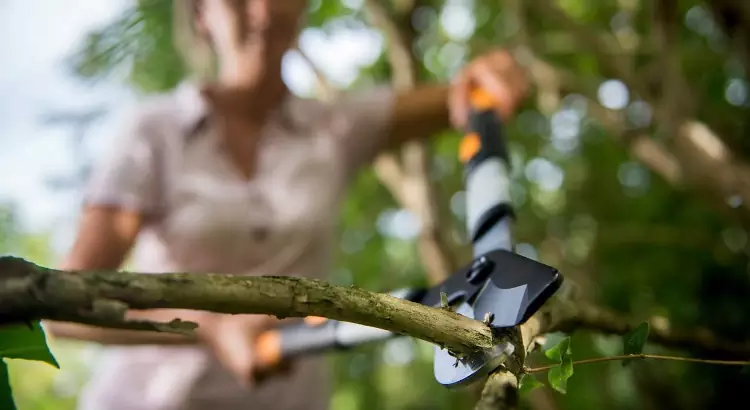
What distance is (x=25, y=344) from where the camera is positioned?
0.21m

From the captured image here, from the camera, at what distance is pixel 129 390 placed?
0.57 meters

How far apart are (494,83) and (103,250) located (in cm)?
36

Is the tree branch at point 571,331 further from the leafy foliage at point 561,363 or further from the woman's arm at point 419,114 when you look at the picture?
the woman's arm at point 419,114

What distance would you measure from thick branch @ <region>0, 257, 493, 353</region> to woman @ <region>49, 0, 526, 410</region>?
0.35 meters

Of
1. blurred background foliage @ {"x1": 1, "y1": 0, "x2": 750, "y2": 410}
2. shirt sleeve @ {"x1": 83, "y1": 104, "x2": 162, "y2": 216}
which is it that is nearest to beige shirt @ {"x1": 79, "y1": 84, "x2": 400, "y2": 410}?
shirt sleeve @ {"x1": 83, "y1": 104, "x2": 162, "y2": 216}

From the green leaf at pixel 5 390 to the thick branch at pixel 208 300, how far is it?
2.4 inches

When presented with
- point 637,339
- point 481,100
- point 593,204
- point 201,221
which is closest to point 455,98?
point 481,100

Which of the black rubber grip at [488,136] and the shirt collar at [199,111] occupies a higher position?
the shirt collar at [199,111]

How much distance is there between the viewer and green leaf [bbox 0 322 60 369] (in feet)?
0.67

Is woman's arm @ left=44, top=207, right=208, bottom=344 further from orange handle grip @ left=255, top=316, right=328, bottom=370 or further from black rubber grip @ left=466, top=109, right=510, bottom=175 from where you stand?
black rubber grip @ left=466, top=109, right=510, bottom=175

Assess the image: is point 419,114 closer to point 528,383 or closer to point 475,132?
point 475,132

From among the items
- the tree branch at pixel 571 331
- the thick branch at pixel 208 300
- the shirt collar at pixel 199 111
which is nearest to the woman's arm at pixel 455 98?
the shirt collar at pixel 199 111

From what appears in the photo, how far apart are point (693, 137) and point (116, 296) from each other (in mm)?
717

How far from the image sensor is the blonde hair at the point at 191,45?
58cm
